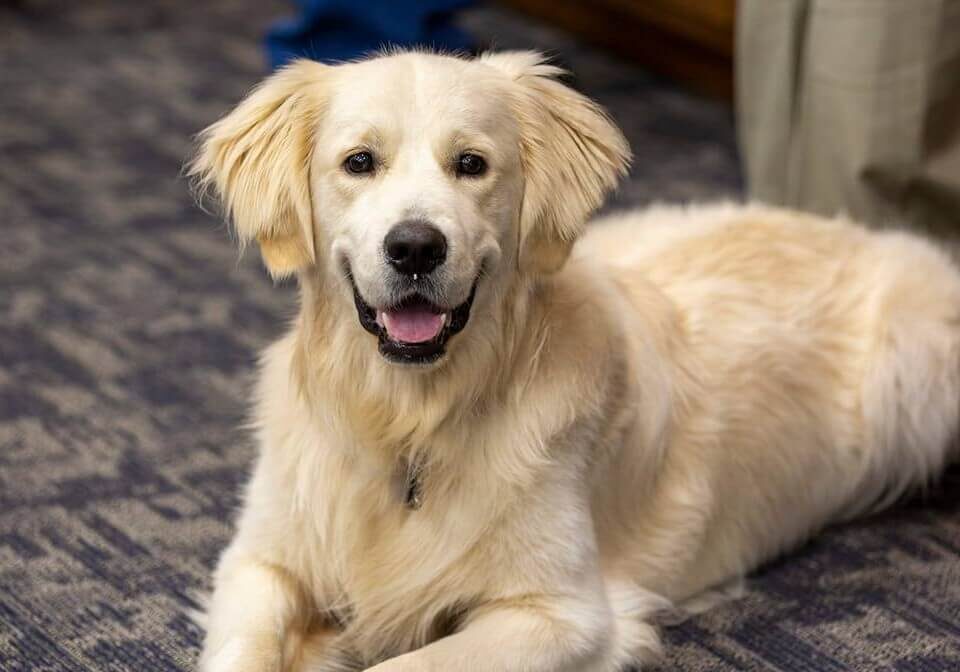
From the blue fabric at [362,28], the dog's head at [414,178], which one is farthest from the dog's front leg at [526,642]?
the blue fabric at [362,28]

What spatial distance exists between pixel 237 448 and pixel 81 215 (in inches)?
53.9

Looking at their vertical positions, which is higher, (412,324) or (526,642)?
(412,324)

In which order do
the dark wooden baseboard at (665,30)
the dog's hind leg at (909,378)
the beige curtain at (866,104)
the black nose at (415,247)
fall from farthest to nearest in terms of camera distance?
1. the dark wooden baseboard at (665,30)
2. the beige curtain at (866,104)
3. the dog's hind leg at (909,378)
4. the black nose at (415,247)

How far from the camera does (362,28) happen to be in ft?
14.2

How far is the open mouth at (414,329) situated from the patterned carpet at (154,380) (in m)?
0.57

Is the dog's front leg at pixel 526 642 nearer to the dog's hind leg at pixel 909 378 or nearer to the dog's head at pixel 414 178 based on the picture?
the dog's head at pixel 414 178

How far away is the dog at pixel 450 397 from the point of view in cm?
192

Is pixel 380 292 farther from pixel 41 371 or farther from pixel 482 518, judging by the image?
pixel 41 371

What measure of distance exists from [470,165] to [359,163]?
0.47 feet

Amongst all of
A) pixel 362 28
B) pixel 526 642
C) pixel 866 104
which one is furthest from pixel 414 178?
pixel 362 28

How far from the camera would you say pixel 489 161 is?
6.39ft

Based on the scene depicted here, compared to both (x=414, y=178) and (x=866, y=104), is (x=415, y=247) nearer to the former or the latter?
(x=414, y=178)

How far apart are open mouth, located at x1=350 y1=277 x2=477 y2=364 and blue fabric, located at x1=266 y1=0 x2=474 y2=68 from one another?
2386 mm

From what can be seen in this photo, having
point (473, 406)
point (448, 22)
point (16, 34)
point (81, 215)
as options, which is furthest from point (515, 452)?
point (16, 34)
